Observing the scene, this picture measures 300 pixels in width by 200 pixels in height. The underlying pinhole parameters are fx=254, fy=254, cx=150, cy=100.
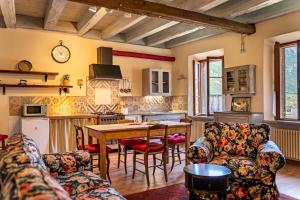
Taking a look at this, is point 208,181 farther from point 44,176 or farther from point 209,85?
point 209,85

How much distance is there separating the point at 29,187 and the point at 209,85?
5880 mm

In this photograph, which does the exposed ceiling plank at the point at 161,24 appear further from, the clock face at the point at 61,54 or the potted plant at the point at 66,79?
the potted plant at the point at 66,79

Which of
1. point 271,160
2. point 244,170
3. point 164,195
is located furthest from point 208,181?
point 164,195

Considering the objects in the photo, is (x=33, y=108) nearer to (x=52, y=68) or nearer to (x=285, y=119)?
(x=52, y=68)

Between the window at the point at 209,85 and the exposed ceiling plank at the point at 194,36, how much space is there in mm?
653

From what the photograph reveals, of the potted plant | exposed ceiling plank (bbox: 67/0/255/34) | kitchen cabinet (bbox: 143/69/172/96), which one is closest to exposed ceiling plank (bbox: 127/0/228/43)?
exposed ceiling plank (bbox: 67/0/255/34)

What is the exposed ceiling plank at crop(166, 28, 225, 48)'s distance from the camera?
19.3 feet

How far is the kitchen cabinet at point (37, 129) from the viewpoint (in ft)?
16.1

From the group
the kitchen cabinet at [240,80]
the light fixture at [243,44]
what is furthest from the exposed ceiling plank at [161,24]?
the kitchen cabinet at [240,80]

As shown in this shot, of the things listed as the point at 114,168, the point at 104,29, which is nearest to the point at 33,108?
the point at 114,168

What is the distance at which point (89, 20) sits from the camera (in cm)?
496

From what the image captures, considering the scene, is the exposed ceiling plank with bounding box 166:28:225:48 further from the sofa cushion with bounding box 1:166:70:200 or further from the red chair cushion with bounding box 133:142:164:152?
the sofa cushion with bounding box 1:166:70:200

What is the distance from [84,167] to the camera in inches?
107

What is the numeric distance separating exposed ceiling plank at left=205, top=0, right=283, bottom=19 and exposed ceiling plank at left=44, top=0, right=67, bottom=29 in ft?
8.35
